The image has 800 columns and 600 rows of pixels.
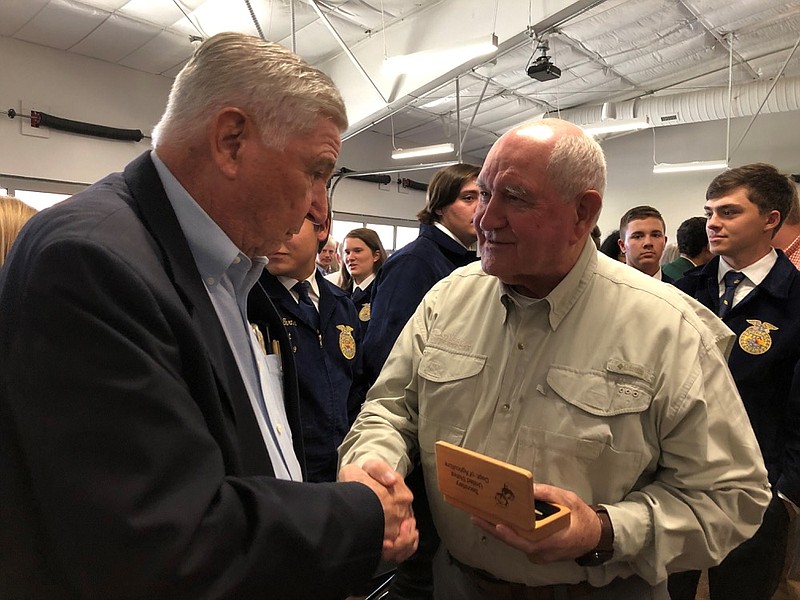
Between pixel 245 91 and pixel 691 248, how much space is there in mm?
3467

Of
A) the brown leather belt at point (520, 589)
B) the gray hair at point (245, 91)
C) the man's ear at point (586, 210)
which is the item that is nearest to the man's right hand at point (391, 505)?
the brown leather belt at point (520, 589)

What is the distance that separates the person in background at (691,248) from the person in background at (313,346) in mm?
2438

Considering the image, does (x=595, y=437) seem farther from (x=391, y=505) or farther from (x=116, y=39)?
(x=116, y=39)

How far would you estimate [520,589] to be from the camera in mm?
1279

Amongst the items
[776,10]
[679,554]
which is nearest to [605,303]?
[679,554]

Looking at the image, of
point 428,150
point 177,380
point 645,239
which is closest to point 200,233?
point 177,380

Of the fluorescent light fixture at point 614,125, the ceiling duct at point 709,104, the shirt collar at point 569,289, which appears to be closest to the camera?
the shirt collar at point 569,289

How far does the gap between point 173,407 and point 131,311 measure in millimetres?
135

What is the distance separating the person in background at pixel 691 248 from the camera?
3.59 metres

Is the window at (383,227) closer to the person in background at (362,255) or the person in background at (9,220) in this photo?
the person in background at (362,255)

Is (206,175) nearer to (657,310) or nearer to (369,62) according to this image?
(657,310)

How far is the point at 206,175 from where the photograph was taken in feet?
3.06

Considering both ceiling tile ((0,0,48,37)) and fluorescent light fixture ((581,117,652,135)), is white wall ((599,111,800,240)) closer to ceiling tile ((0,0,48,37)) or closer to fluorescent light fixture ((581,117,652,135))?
fluorescent light fixture ((581,117,652,135))

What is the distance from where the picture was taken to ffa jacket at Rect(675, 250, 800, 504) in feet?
6.54
